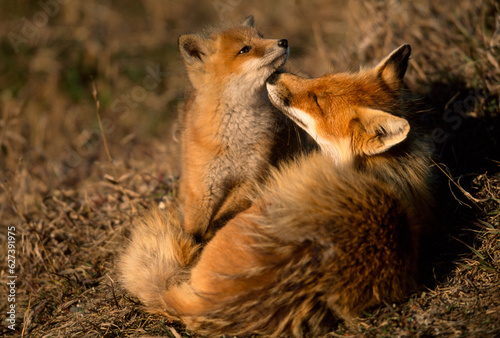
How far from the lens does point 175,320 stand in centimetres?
288

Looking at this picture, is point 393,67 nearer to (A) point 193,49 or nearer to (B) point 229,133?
(B) point 229,133

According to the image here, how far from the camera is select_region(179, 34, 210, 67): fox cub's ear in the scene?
3641 mm

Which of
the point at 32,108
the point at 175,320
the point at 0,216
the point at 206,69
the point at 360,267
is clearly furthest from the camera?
the point at 32,108

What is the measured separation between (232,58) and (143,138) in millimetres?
3645

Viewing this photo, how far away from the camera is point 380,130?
116 inches

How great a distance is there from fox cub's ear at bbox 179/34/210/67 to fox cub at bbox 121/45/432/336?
128cm

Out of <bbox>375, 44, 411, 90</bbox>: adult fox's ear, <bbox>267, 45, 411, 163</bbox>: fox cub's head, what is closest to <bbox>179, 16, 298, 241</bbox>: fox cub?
<bbox>267, 45, 411, 163</bbox>: fox cub's head

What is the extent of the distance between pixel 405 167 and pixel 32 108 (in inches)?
267

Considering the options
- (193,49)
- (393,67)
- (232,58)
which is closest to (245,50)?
(232,58)

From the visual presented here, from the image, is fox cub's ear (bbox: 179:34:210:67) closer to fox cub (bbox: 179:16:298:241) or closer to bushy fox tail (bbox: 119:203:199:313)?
fox cub (bbox: 179:16:298:241)

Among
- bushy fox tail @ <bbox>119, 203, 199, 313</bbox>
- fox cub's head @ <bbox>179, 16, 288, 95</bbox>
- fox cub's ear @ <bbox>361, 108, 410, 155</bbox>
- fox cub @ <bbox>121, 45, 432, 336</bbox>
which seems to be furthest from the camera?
fox cub's head @ <bbox>179, 16, 288, 95</bbox>

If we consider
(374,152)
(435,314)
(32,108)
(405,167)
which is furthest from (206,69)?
(32,108)

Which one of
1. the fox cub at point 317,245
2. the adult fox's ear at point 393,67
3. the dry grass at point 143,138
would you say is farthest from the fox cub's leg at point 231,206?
the adult fox's ear at point 393,67

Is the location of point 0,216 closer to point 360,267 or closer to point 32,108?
point 32,108
